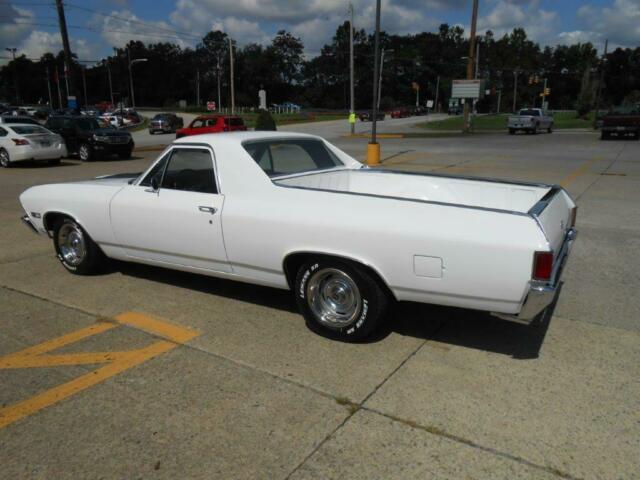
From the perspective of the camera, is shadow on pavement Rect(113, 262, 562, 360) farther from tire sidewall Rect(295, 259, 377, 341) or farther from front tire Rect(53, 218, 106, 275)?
front tire Rect(53, 218, 106, 275)

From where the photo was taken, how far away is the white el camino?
3291 millimetres

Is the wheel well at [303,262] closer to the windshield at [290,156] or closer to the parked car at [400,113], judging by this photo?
the windshield at [290,156]

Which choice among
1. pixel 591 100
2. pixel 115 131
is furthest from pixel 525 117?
pixel 591 100

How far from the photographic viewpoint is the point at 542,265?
3.14 m

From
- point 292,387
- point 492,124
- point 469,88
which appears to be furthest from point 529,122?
point 292,387

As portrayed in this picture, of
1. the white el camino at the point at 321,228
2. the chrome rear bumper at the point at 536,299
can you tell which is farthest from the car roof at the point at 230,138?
the chrome rear bumper at the point at 536,299

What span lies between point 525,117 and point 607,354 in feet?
120

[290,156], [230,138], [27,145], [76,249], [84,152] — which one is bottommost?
[84,152]

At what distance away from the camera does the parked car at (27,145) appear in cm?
1683

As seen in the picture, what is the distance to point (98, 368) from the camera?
11.8 feet

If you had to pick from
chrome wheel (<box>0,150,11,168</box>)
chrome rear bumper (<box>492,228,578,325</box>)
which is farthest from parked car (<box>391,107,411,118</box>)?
chrome rear bumper (<box>492,228,578,325</box>)

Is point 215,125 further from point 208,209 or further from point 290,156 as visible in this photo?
point 208,209

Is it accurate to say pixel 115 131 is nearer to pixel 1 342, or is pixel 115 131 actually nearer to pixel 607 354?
pixel 1 342

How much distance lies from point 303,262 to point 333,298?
1.12 ft
